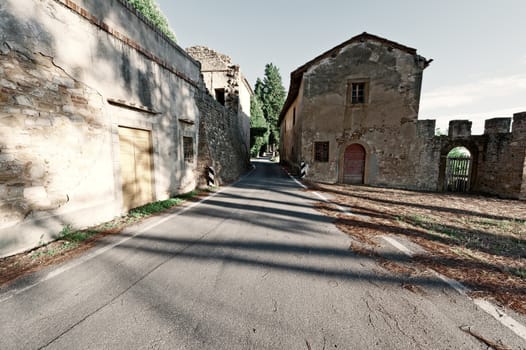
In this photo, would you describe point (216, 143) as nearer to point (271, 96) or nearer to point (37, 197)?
point (37, 197)

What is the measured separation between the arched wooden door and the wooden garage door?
33.2 ft

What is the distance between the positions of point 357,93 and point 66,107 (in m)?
12.3

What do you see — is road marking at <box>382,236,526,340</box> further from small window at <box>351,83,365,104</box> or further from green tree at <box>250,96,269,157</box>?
green tree at <box>250,96,269,157</box>

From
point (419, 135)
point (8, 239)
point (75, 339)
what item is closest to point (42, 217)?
point (8, 239)

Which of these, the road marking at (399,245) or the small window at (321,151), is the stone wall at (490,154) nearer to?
the small window at (321,151)

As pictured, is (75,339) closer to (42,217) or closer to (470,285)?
(42,217)

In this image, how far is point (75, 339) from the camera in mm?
1681

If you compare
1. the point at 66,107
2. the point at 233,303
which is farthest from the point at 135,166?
the point at 233,303

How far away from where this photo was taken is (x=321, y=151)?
11875 millimetres

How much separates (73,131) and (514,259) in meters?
7.95

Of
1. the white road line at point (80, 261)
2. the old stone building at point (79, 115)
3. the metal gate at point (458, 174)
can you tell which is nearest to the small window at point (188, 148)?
the old stone building at point (79, 115)

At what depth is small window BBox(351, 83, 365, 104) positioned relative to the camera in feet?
36.7

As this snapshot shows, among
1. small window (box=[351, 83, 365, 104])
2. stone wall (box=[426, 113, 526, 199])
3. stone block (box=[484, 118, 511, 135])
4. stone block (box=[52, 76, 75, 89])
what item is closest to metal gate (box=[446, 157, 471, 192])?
stone wall (box=[426, 113, 526, 199])

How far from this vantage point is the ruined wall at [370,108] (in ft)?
34.9
